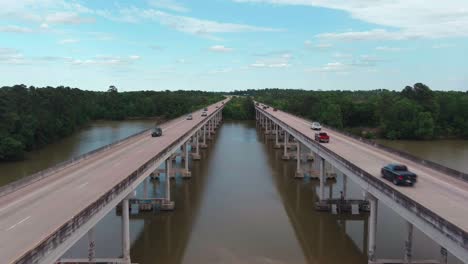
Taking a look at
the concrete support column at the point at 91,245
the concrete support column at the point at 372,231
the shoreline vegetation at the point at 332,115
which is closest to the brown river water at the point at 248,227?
the concrete support column at the point at 372,231

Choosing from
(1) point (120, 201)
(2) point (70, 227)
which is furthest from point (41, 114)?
(2) point (70, 227)

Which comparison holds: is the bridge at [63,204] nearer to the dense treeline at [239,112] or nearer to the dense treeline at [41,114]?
the dense treeline at [41,114]

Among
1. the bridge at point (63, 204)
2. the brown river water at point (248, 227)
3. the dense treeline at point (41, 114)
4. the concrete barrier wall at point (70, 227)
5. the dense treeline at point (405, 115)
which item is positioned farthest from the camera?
the dense treeline at point (405, 115)

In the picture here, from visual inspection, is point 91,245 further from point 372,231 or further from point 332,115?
point 332,115

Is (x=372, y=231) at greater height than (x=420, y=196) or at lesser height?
lesser

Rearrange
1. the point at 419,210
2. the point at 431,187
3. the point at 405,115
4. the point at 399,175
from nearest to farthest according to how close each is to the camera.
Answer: the point at 419,210
the point at 431,187
the point at 399,175
the point at 405,115

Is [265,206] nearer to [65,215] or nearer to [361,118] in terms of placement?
[65,215]

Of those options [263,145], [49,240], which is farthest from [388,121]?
[49,240]

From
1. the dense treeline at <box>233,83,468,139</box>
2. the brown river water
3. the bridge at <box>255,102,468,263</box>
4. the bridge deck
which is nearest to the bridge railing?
the bridge at <box>255,102,468,263</box>

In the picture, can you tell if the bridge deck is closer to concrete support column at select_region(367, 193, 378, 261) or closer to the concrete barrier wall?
concrete support column at select_region(367, 193, 378, 261)
